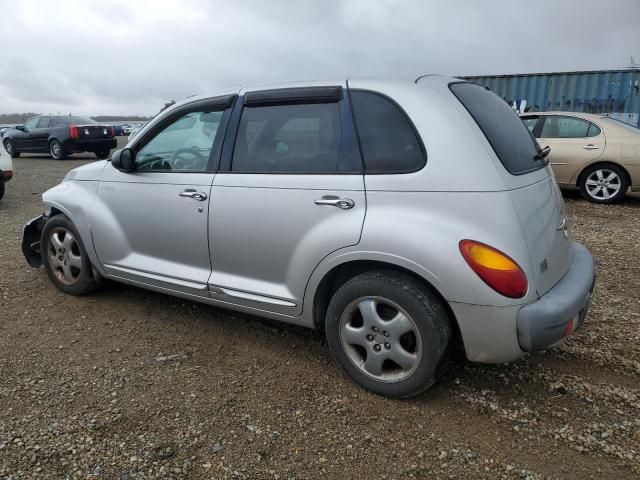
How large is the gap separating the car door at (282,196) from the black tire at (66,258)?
1.45 metres

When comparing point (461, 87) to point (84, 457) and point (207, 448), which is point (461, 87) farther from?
point (84, 457)

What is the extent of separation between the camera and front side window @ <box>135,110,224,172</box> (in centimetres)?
330

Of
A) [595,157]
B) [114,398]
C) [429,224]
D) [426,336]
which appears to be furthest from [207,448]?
[595,157]

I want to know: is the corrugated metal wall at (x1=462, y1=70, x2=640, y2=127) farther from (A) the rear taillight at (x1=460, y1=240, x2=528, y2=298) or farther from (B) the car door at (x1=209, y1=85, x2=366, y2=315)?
(A) the rear taillight at (x1=460, y1=240, x2=528, y2=298)

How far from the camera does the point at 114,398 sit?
9.11 feet

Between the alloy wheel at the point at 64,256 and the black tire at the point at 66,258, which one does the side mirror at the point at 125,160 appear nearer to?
the black tire at the point at 66,258

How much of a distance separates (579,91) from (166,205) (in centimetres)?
→ 1112

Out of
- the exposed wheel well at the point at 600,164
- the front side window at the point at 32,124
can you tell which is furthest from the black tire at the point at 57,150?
the exposed wheel well at the point at 600,164

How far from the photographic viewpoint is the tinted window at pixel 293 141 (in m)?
2.77

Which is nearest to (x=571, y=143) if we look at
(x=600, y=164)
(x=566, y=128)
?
(x=566, y=128)

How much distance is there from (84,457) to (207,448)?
566mm

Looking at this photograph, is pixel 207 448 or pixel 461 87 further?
pixel 461 87

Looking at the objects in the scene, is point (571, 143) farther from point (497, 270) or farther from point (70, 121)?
point (70, 121)

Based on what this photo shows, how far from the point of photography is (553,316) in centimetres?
236
